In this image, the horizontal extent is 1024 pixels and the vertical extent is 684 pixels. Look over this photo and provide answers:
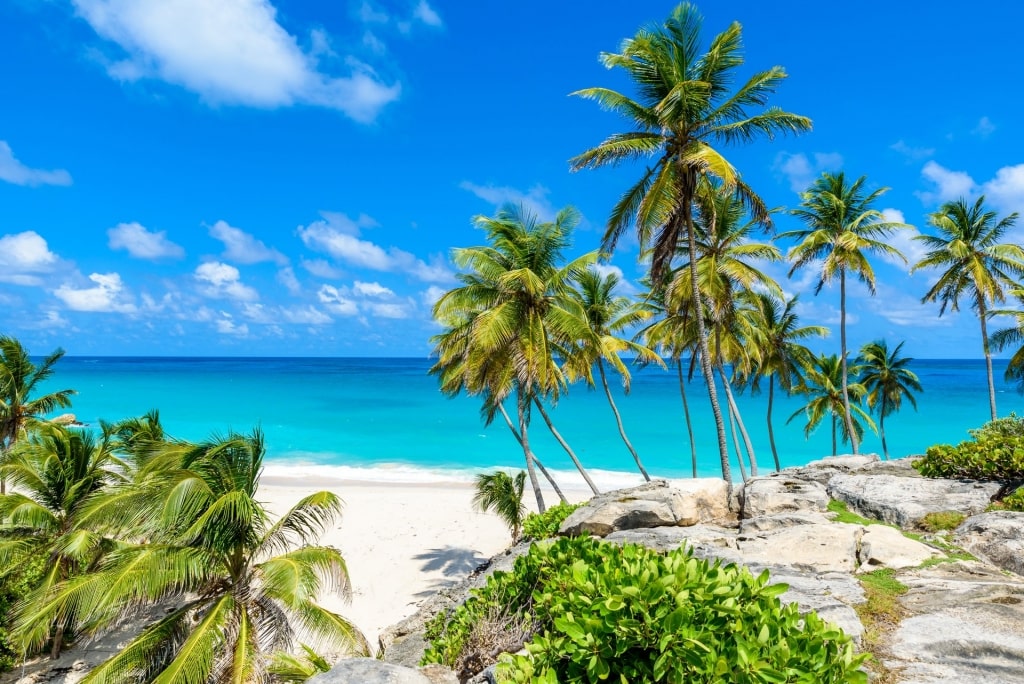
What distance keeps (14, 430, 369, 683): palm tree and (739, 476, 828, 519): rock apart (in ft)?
25.5

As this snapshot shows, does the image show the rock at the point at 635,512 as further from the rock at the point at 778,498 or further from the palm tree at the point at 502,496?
the palm tree at the point at 502,496

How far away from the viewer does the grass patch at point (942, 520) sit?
9070 millimetres

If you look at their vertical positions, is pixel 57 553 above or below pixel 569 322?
below

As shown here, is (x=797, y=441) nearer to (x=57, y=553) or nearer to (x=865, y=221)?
(x=865, y=221)

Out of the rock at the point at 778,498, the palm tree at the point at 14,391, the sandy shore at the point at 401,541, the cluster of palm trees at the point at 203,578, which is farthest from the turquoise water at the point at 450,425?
the cluster of palm trees at the point at 203,578

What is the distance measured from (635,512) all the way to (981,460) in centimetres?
713

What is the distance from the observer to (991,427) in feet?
43.2

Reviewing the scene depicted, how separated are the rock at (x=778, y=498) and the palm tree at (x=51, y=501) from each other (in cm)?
1279

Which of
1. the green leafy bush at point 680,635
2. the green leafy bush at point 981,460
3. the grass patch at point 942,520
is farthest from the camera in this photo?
the green leafy bush at point 981,460

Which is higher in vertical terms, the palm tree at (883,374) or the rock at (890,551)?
the palm tree at (883,374)

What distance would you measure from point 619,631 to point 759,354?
21.5m

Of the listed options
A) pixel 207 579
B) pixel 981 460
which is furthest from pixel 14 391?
pixel 981 460

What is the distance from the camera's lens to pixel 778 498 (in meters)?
10.6

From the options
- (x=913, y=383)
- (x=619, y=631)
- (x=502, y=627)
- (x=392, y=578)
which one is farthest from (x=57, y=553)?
(x=913, y=383)
